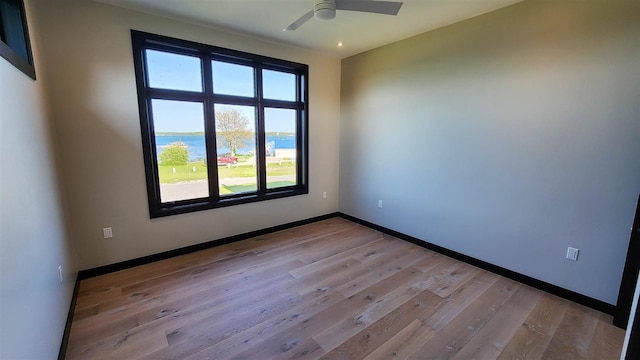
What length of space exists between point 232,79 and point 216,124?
0.61m

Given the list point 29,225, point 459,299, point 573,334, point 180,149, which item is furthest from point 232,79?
point 573,334

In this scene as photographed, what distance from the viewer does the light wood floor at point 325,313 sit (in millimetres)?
1784

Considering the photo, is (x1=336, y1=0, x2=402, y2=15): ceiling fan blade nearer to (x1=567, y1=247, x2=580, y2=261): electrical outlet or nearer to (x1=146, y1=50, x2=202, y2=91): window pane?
(x1=146, y1=50, x2=202, y2=91): window pane

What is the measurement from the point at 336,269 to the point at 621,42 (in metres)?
2.98

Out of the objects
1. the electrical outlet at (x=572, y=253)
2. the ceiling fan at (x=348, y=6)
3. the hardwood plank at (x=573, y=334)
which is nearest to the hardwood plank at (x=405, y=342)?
the hardwood plank at (x=573, y=334)

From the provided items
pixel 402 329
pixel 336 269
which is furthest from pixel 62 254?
pixel 402 329

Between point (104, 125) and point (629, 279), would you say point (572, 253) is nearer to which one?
point (629, 279)

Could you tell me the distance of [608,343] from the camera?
1846 millimetres

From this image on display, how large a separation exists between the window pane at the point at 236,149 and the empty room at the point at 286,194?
0.03 meters

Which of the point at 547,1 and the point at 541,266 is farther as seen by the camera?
the point at 541,266

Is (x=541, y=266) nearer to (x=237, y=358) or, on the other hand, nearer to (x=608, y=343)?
(x=608, y=343)

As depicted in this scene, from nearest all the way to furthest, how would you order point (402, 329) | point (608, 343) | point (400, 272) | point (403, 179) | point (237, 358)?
point (237, 358)
point (608, 343)
point (402, 329)
point (400, 272)
point (403, 179)

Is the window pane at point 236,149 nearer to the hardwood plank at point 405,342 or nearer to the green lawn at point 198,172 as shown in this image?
the green lawn at point 198,172

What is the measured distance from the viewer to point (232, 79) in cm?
331
